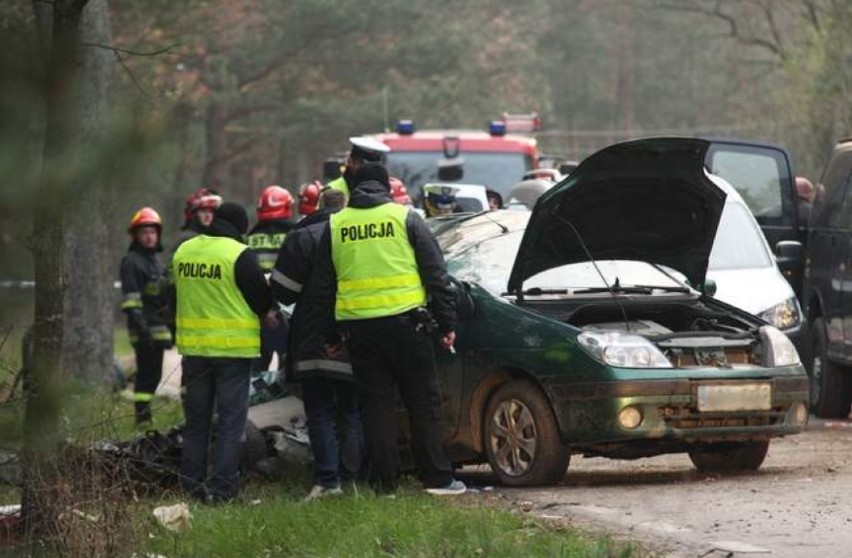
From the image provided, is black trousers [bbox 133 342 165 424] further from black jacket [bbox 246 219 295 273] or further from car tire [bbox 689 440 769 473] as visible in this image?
car tire [bbox 689 440 769 473]

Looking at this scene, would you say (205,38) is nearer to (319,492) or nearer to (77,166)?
(319,492)

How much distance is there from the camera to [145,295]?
16422 millimetres

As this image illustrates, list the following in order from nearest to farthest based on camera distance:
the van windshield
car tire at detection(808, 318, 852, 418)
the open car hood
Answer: the open car hood
car tire at detection(808, 318, 852, 418)
the van windshield

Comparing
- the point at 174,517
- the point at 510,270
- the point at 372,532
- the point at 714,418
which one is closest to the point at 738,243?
the point at 510,270

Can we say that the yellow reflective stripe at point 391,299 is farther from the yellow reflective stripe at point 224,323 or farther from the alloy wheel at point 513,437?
the alloy wheel at point 513,437

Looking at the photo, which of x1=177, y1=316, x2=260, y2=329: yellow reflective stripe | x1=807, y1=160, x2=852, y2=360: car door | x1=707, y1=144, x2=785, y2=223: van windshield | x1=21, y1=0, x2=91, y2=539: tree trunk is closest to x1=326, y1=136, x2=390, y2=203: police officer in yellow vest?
x1=177, y1=316, x2=260, y2=329: yellow reflective stripe

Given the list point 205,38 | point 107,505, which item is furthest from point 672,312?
point 205,38

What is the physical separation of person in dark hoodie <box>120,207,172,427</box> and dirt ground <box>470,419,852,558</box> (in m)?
4.38

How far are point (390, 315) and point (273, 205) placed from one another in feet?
14.8

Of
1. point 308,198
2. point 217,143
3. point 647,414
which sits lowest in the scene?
point 647,414

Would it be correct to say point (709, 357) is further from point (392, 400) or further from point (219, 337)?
point (219, 337)

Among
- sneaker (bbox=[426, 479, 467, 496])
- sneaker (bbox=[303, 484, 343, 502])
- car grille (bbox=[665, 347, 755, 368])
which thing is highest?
car grille (bbox=[665, 347, 755, 368])

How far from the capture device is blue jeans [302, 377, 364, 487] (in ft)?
36.1

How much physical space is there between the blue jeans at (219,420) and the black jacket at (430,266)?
1106 millimetres
